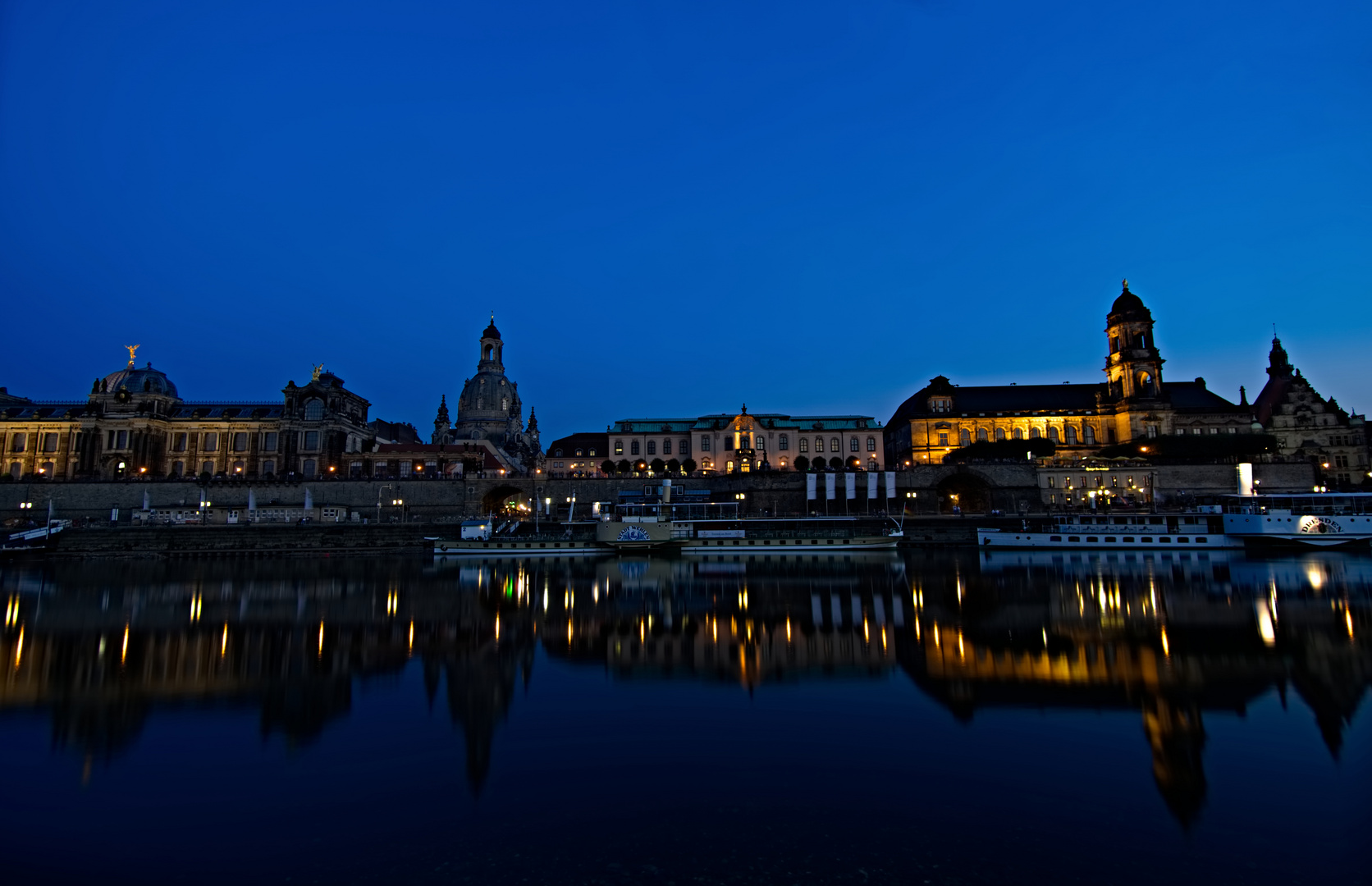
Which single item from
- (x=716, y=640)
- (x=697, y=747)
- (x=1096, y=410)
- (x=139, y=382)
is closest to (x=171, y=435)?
(x=139, y=382)

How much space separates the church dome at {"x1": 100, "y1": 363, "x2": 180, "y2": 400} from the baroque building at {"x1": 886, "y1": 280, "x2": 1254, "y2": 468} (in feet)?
269

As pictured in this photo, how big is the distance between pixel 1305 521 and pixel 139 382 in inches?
3960

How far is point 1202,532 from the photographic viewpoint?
39.6m

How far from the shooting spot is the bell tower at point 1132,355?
236ft

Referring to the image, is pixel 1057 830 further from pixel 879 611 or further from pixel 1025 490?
pixel 1025 490

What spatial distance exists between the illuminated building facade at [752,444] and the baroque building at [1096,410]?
6.34m

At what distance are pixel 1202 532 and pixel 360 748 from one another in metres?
45.9

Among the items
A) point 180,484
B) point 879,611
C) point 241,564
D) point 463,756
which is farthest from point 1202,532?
point 180,484

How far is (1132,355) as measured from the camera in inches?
2872

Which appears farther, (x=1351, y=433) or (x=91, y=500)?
(x=1351, y=433)

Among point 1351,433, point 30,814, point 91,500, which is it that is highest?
point 1351,433

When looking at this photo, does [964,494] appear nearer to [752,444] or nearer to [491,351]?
[752,444]

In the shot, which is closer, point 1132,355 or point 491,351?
point 1132,355

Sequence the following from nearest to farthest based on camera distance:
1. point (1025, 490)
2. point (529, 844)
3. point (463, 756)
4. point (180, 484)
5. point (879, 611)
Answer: point (529, 844)
point (463, 756)
point (879, 611)
point (1025, 490)
point (180, 484)
